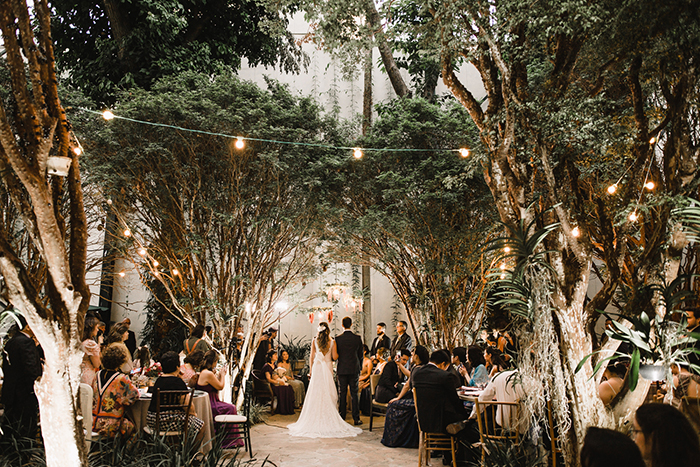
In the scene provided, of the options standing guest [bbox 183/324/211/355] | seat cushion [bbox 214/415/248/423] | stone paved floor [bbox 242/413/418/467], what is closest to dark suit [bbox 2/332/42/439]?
seat cushion [bbox 214/415/248/423]

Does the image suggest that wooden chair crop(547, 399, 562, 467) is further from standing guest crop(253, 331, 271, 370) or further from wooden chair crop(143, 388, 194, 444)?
standing guest crop(253, 331, 271, 370)

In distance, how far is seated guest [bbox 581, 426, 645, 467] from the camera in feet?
6.12

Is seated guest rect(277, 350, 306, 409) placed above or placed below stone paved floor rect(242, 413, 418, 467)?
above

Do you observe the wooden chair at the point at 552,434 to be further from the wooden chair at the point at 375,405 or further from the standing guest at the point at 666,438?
the wooden chair at the point at 375,405

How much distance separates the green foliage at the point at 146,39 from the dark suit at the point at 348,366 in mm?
6237

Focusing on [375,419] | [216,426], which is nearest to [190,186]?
[216,426]

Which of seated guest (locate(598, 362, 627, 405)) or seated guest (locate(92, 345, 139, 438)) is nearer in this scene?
seated guest (locate(598, 362, 627, 405))

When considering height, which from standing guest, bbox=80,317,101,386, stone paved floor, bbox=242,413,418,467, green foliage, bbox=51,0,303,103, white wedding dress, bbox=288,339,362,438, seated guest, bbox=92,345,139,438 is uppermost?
green foliage, bbox=51,0,303,103

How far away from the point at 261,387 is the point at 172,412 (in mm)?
4634

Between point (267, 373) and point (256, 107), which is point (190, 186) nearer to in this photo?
point (256, 107)

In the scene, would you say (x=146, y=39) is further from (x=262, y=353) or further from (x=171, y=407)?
(x=171, y=407)

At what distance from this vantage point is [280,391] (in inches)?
363

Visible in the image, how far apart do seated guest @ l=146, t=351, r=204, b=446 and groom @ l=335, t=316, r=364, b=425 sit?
3.20 m

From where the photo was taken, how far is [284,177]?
8.91m
